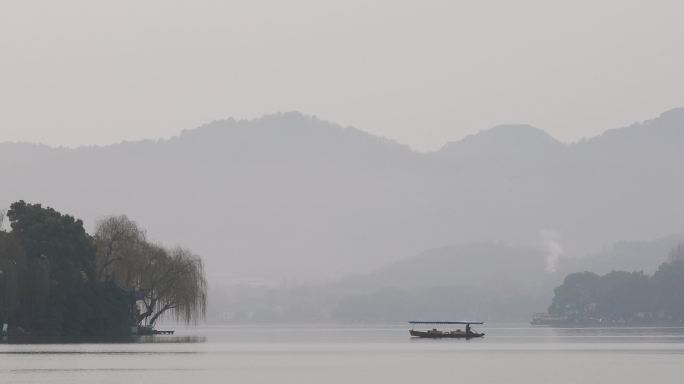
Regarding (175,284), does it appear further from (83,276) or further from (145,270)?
(83,276)

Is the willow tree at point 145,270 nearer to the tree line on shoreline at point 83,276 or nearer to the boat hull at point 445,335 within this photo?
the tree line on shoreline at point 83,276

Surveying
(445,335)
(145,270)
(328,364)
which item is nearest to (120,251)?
(145,270)

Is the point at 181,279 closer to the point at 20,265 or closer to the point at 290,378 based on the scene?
the point at 20,265

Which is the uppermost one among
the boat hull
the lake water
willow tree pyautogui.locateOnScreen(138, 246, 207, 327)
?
willow tree pyautogui.locateOnScreen(138, 246, 207, 327)

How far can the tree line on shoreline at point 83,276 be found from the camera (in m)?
133

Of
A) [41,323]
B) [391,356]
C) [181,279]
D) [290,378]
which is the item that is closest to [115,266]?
[181,279]

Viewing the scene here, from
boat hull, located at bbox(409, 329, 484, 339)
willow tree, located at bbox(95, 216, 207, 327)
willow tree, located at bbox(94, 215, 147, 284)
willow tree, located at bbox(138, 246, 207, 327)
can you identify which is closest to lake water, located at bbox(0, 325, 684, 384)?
willow tree, located at bbox(138, 246, 207, 327)

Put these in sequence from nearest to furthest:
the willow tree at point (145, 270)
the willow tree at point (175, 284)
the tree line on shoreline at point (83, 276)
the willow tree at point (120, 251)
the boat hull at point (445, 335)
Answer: the tree line on shoreline at point (83, 276)
the willow tree at point (120, 251)
the willow tree at point (145, 270)
the willow tree at point (175, 284)
the boat hull at point (445, 335)

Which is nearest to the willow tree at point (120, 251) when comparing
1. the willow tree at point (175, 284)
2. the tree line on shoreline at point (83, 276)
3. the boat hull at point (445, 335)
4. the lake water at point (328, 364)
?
the tree line on shoreline at point (83, 276)

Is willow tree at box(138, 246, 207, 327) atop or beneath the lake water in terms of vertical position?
atop

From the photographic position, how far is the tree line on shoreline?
436 ft

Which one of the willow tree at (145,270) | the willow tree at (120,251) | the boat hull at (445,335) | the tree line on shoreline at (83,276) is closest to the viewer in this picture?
the tree line on shoreline at (83,276)

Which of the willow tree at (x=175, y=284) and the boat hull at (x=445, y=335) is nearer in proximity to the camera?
the willow tree at (x=175, y=284)

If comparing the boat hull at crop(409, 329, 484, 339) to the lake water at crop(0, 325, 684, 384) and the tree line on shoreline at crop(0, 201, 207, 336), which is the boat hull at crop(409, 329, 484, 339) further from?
the lake water at crop(0, 325, 684, 384)
